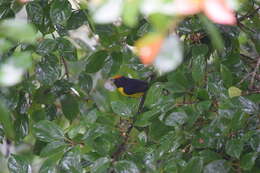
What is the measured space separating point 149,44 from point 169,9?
5 centimetres

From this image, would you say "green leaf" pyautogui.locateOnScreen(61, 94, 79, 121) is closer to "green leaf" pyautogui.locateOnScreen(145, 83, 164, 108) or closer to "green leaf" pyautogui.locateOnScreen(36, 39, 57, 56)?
"green leaf" pyautogui.locateOnScreen(36, 39, 57, 56)

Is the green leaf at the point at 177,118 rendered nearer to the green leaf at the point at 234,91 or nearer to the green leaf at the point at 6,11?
the green leaf at the point at 234,91

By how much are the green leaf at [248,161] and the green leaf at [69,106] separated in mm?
992

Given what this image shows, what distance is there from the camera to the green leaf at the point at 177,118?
1.92 meters

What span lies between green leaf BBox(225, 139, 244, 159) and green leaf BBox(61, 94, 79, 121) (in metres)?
0.96

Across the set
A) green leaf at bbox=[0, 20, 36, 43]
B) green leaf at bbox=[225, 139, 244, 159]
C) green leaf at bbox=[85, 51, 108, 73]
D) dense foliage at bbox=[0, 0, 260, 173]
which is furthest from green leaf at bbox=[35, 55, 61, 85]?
green leaf at bbox=[0, 20, 36, 43]

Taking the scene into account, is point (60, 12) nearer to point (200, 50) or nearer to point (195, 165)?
point (200, 50)

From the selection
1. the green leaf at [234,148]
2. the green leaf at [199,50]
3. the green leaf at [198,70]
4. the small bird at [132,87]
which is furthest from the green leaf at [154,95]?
the small bird at [132,87]

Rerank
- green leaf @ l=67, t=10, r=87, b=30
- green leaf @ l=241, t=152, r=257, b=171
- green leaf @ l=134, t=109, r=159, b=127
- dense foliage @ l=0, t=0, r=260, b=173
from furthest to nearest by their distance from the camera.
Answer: green leaf @ l=67, t=10, r=87, b=30, green leaf @ l=134, t=109, r=159, b=127, dense foliage @ l=0, t=0, r=260, b=173, green leaf @ l=241, t=152, r=257, b=171

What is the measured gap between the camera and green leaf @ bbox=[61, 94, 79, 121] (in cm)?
260

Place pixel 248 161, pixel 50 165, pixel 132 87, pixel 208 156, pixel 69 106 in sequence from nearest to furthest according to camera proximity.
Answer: pixel 248 161
pixel 208 156
pixel 50 165
pixel 69 106
pixel 132 87

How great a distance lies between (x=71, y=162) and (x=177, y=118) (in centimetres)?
43

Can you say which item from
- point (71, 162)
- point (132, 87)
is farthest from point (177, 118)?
point (132, 87)

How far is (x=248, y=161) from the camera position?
6.06ft
